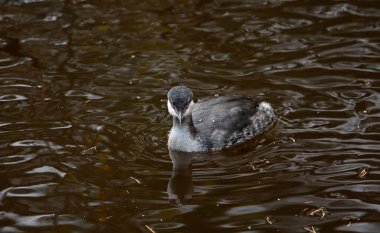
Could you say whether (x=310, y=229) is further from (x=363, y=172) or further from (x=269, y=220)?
(x=363, y=172)

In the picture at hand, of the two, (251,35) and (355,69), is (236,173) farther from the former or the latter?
(251,35)

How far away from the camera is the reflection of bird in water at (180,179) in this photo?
829 cm

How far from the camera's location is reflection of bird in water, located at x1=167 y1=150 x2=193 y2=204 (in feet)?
27.2

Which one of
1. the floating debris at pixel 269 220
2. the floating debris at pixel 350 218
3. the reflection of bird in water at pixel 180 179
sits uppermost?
the floating debris at pixel 350 218

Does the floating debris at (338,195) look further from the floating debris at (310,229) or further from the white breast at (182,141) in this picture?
the white breast at (182,141)

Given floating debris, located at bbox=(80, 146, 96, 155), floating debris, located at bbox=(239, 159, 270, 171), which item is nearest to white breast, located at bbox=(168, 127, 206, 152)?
floating debris, located at bbox=(239, 159, 270, 171)

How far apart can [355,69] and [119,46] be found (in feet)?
13.3

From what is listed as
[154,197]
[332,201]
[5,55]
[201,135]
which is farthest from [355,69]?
[5,55]

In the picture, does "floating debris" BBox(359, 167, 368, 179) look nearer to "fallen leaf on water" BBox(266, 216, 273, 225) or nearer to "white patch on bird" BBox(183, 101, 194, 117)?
"fallen leaf on water" BBox(266, 216, 273, 225)

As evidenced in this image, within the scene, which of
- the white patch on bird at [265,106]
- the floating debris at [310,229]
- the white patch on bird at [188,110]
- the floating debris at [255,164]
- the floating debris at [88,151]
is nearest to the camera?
the floating debris at [310,229]

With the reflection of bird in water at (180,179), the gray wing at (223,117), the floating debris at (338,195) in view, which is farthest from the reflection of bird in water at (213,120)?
the floating debris at (338,195)

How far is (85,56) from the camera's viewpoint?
12.2 m

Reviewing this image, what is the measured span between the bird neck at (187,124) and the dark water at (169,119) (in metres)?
0.36

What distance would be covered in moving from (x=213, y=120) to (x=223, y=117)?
151 millimetres
